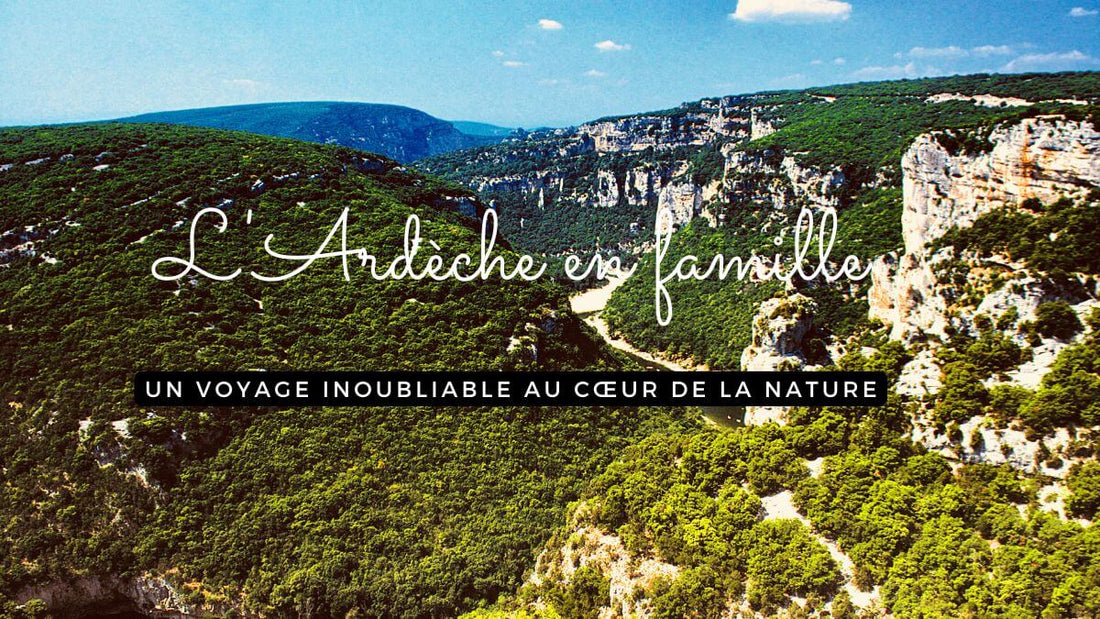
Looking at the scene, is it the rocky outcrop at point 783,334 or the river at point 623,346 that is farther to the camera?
the river at point 623,346

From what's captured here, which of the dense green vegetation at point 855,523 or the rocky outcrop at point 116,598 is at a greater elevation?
the dense green vegetation at point 855,523

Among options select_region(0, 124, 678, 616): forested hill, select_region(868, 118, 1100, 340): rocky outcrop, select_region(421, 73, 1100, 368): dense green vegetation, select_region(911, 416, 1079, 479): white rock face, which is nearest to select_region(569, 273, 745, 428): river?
select_region(421, 73, 1100, 368): dense green vegetation

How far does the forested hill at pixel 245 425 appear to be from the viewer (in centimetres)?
2739

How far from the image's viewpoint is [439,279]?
42.8m

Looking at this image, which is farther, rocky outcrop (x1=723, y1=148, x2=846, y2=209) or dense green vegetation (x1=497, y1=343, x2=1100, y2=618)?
rocky outcrop (x1=723, y1=148, x2=846, y2=209)

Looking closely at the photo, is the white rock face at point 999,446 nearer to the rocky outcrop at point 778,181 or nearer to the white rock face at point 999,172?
the white rock face at point 999,172

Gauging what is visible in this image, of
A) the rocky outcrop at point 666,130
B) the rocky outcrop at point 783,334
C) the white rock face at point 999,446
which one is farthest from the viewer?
the rocky outcrop at point 666,130

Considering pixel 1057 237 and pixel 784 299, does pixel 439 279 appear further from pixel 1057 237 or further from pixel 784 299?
pixel 1057 237

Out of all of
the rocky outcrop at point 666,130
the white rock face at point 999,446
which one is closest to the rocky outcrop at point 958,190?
the white rock face at point 999,446

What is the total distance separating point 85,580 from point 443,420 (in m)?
19.1

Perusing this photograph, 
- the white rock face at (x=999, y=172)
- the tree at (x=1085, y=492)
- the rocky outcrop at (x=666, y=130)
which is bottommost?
the tree at (x=1085, y=492)

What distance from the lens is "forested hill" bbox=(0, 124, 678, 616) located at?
2739 centimetres

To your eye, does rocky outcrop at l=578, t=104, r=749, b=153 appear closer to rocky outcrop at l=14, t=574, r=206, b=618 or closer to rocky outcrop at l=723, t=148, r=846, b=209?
rocky outcrop at l=723, t=148, r=846, b=209

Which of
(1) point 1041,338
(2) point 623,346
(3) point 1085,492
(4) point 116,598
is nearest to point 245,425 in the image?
(4) point 116,598
